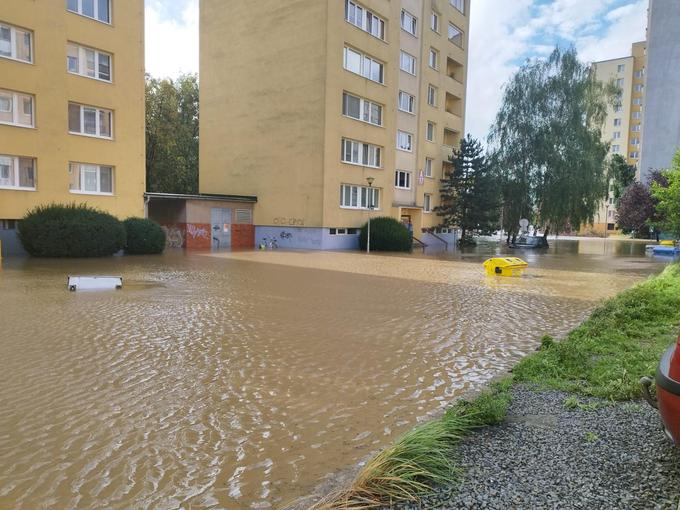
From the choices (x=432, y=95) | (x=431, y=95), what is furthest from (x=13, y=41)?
(x=432, y=95)

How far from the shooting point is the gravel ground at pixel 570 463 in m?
3.10

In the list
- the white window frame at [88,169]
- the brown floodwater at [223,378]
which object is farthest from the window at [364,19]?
the brown floodwater at [223,378]

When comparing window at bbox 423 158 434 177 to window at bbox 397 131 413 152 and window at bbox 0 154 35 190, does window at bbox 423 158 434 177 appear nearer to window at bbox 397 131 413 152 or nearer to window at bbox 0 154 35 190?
window at bbox 397 131 413 152

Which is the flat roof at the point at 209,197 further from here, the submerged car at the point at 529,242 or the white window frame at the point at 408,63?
the submerged car at the point at 529,242

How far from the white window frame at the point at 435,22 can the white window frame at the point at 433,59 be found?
1.50 metres

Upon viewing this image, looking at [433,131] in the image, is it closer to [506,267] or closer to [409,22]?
[409,22]

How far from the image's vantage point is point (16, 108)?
2228cm

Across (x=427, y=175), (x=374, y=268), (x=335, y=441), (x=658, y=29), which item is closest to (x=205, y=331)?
(x=335, y=441)

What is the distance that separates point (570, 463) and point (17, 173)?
2480 centimetres

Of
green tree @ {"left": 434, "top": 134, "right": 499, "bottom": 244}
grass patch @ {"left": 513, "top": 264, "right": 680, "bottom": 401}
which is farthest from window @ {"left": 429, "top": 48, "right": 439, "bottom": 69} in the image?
grass patch @ {"left": 513, "top": 264, "right": 680, "bottom": 401}

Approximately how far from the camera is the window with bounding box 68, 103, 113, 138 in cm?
2398

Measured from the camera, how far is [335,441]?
450cm

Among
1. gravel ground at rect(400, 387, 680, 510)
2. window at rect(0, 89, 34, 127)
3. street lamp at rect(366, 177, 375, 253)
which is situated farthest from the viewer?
street lamp at rect(366, 177, 375, 253)

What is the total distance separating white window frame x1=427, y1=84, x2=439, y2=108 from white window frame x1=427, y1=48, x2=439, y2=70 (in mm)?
1621
